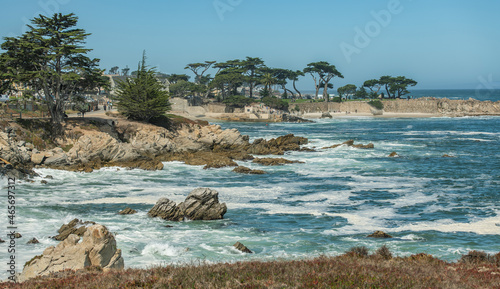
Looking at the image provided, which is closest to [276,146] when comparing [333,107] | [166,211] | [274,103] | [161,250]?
[166,211]

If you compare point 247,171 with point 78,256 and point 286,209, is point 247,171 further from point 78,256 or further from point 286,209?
point 78,256

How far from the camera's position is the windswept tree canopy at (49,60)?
4162 centimetres

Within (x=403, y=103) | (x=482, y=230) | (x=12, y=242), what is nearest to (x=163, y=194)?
(x=12, y=242)

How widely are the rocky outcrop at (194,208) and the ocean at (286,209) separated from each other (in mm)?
532

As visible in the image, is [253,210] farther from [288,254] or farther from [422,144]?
[422,144]

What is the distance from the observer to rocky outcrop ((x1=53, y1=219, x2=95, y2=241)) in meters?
19.2

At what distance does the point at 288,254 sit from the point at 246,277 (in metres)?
6.69

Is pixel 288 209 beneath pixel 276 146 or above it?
beneath

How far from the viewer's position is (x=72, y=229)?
19.6m

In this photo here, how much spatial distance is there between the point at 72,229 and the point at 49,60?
2882cm

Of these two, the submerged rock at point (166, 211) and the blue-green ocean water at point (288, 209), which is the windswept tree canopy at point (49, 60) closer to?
the blue-green ocean water at point (288, 209)

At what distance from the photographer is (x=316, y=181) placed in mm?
34594

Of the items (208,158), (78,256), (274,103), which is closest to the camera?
(78,256)

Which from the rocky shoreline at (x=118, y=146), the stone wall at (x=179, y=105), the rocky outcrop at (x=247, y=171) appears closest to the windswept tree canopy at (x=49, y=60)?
the rocky shoreline at (x=118, y=146)
